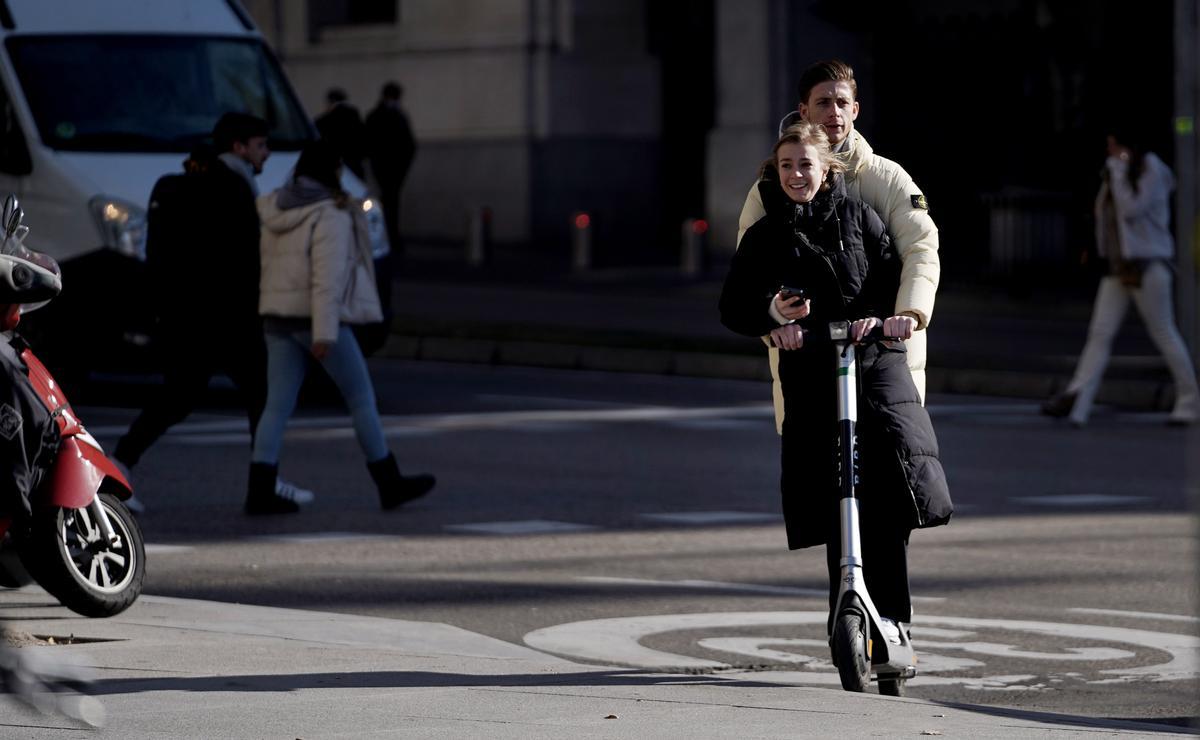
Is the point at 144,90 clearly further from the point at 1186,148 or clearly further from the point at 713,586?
the point at 713,586

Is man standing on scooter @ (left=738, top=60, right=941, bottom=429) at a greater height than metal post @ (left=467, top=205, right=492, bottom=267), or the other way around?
man standing on scooter @ (left=738, top=60, right=941, bottom=429)

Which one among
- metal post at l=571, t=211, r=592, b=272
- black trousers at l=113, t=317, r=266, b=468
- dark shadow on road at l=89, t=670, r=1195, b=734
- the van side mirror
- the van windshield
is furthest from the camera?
metal post at l=571, t=211, r=592, b=272

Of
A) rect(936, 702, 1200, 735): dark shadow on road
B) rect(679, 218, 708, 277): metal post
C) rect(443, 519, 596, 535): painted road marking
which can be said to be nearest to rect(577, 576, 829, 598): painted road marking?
rect(443, 519, 596, 535): painted road marking

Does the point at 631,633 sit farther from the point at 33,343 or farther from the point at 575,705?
the point at 33,343

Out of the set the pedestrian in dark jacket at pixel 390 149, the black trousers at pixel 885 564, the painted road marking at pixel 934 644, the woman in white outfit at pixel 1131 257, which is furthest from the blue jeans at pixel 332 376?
the pedestrian in dark jacket at pixel 390 149

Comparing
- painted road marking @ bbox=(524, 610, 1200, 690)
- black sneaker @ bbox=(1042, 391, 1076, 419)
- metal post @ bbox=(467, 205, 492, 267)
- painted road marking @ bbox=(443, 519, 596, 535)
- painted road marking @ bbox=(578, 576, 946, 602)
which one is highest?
painted road marking @ bbox=(524, 610, 1200, 690)

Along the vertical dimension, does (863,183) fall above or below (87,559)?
above

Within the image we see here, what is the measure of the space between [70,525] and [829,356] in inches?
97.7

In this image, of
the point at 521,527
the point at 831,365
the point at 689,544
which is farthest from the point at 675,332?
the point at 831,365

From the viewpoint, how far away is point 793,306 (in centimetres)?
715

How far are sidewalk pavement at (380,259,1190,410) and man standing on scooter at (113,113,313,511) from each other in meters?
6.66

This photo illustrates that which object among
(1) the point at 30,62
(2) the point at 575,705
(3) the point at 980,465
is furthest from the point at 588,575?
(1) the point at 30,62

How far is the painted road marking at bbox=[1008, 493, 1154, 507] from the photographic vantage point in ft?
40.0

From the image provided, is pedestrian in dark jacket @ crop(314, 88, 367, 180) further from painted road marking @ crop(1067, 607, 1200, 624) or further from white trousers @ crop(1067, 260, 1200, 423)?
painted road marking @ crop(1067, 607, 1200, 624)
